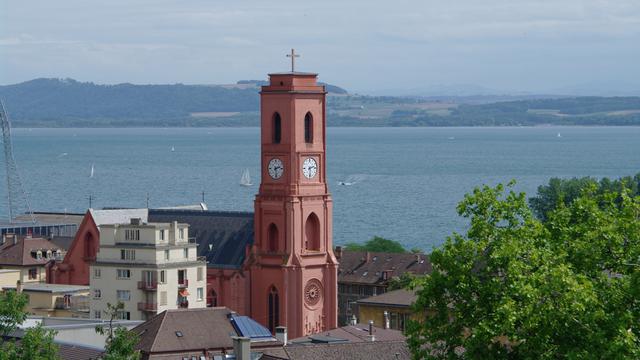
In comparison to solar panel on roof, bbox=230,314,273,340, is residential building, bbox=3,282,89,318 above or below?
below

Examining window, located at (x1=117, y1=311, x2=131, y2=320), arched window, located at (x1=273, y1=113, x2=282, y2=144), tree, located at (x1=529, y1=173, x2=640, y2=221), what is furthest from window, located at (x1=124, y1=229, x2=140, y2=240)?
tree, located at (x1=529, y1=173, x2=640, y2=221)

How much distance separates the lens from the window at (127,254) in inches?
3487

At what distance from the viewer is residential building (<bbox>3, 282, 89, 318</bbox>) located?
8938cm

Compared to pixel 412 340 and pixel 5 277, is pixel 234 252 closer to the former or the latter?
pixel 5 277

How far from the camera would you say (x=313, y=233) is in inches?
3580

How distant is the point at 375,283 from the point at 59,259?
16.7m

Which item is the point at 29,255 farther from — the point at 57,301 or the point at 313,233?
the point at 313,233

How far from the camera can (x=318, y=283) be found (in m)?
90.5

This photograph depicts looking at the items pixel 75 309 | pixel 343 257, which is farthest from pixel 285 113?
pixel 343 257

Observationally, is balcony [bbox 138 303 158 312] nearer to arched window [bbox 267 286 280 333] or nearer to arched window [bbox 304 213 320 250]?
arched window [bbox 267 286 280 333]

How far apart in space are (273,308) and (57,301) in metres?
9.90

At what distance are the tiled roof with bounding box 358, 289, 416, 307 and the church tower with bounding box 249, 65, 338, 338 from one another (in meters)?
2.90

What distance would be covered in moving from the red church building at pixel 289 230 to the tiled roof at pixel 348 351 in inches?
917

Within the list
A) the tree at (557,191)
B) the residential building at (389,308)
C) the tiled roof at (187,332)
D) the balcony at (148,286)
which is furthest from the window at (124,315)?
the tree at (557,191)
